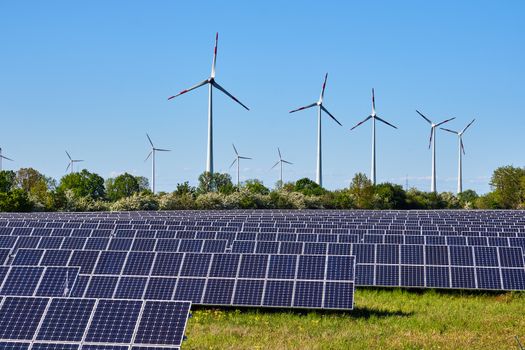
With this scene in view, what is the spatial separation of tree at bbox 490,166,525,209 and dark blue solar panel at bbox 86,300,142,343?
12113 centimetres

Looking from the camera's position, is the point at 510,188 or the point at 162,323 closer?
the point at 162,323

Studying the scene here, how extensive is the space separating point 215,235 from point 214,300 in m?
10.7

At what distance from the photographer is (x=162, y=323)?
12914 millimetres

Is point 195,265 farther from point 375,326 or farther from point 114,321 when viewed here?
point 114,321

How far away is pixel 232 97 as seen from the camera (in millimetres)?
84438

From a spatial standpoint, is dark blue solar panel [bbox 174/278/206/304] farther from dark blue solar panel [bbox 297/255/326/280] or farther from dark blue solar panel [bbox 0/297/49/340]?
dark blue solar panel [bbox 0/297/49/340]

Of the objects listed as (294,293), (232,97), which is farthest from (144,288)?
(232,97)

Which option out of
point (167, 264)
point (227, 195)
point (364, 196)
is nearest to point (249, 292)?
point (167, 264)

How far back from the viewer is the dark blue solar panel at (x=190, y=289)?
19.4m

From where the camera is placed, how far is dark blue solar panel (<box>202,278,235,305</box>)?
63.1 ft

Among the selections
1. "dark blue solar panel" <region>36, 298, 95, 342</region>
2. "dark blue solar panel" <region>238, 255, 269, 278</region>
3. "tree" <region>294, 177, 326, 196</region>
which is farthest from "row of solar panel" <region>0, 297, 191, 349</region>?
"tree" <region>294, 177, 326, 196</region>

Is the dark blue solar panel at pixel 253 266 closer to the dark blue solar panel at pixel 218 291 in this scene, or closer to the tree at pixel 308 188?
the dark blue solar panel at pixel 218 291

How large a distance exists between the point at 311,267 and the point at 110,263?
549 cm

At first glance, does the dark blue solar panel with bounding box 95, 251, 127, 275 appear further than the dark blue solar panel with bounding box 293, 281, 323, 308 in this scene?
Yes
